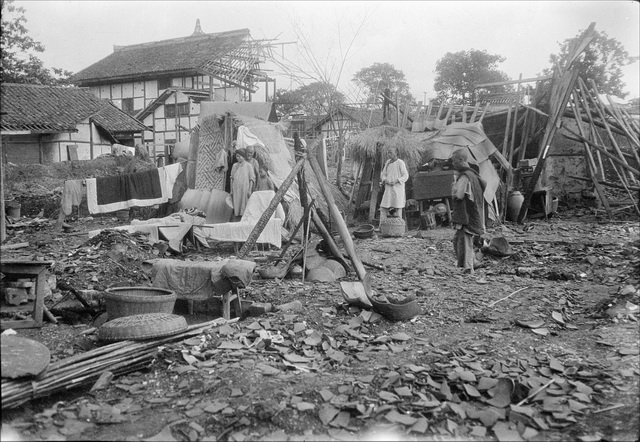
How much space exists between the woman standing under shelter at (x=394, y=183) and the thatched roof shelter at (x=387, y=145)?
44 cm

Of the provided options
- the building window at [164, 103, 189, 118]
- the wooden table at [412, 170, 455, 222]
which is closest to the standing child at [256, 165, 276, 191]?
the wooden table at [412, 170, 455, 222]

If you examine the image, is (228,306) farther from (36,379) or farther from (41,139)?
(41,139)

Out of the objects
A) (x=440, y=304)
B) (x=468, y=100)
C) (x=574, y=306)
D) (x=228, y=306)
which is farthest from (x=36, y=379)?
(x=468, y=100)

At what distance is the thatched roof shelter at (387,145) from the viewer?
12.7 metres

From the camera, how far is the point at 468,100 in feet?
89.3

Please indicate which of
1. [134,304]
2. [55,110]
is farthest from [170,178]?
[55,110]

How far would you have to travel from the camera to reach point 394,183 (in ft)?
39.8

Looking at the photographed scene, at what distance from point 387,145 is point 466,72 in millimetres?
17922

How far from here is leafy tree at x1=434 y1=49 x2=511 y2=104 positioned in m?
27.9

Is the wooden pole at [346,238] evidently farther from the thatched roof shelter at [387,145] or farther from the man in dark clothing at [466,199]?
the thatched roof shelter at [387,145]

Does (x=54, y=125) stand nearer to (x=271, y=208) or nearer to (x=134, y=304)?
(x=271, y=208)

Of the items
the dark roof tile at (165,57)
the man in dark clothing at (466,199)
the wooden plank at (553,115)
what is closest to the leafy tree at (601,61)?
the wooden plank at (553,115)

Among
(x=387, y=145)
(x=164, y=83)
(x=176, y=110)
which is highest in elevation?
(x=164, y=83)

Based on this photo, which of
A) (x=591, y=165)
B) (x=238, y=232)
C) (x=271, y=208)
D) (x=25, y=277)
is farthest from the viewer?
(x=591, y=165)
